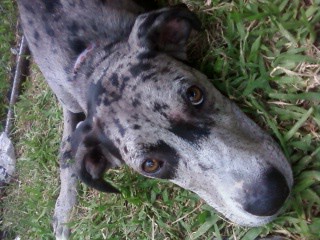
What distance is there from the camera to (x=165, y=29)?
4262mm

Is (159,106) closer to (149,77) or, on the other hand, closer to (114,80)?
(149,77)

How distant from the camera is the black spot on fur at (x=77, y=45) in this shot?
478 centimetres

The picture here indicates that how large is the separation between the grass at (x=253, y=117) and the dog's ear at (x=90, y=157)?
2.17 ft

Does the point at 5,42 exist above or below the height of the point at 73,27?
below

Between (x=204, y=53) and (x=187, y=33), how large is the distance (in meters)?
0.54

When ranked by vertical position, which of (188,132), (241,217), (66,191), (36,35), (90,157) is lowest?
(66,191)

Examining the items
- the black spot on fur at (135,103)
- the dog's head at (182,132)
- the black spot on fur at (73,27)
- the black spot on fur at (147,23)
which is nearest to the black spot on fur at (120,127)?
the dog's head at (182,132)

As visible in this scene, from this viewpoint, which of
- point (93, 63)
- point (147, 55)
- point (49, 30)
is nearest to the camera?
point (147, 55)

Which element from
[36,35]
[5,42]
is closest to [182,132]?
[36,35]

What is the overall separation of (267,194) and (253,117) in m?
1.00

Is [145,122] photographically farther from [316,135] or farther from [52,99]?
[52,99]

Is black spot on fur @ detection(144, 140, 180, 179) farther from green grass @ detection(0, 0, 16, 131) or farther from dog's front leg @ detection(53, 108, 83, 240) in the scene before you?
green grass @ detection(0, 0, 16, 131)

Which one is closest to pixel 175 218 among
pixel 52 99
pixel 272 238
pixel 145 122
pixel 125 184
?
pixel 125 184

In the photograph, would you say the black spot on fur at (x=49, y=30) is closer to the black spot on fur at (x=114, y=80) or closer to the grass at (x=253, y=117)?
the black spot on fur at (x=114, y=80)
